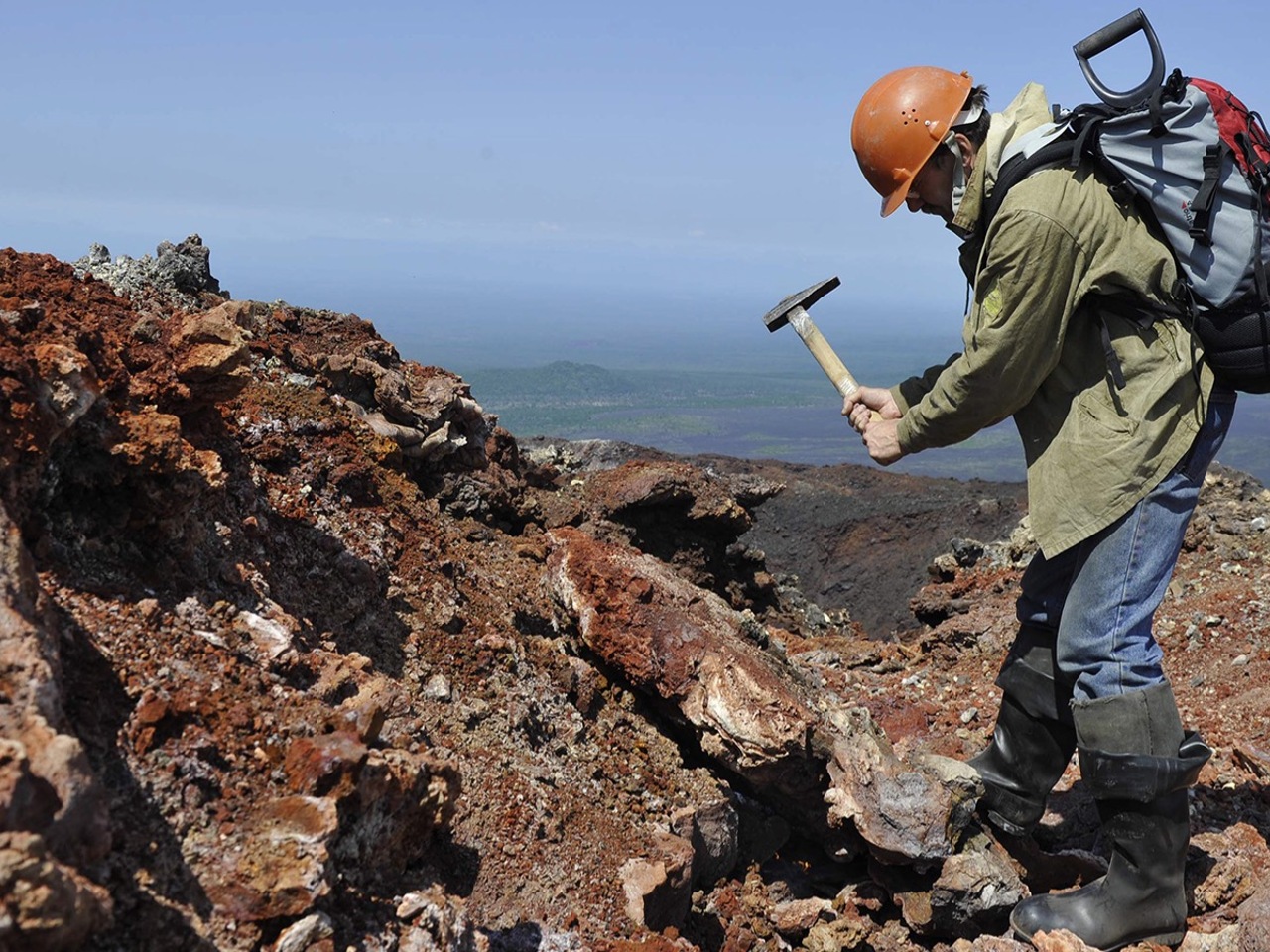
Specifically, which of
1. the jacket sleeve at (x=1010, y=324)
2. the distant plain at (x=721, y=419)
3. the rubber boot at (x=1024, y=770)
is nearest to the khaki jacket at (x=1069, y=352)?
the jacket sleeve at (x=1010, y=324)

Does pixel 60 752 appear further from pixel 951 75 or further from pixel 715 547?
pixel 715 547

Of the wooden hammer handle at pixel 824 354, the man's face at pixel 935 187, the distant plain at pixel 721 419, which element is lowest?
the distant plain at pixel 721 419

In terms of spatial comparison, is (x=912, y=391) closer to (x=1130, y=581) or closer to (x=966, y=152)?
(x=966, y=152)

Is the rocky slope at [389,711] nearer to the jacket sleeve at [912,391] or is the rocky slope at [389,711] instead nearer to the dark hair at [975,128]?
the jacket sleeve at [912,391]

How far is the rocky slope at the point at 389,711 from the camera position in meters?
2.16

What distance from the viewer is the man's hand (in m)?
3.71

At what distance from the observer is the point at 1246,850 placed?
3852 mm

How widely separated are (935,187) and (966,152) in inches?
6.0

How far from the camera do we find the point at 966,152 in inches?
135

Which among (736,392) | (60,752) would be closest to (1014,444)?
(736,392)

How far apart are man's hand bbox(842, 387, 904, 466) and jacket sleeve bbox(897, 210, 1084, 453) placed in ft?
0.70

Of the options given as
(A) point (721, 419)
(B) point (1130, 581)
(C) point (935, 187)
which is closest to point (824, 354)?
(C) point (935, 187)

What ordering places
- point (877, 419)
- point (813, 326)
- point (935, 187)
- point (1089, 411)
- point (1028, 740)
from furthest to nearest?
point (813, 326), point (1028, 740), point (877, 419), point (935, 187), point (1089, 411)

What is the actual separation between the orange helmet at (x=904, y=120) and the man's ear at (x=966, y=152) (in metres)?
0.07
